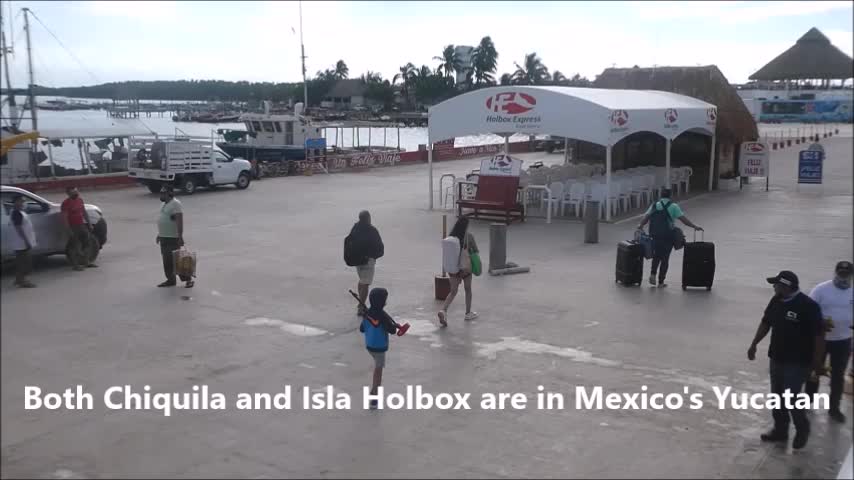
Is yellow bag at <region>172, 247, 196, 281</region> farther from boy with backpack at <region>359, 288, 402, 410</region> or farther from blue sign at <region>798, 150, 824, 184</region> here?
blue sign at <region>798, 150, 824, 184</region>

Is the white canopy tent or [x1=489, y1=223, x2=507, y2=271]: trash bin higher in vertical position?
the white canopy tent

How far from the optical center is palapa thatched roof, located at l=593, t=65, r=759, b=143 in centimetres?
2762

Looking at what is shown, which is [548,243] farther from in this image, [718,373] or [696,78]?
[696,78]

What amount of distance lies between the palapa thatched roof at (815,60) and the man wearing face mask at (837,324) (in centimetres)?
167

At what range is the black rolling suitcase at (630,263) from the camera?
12.0 metres

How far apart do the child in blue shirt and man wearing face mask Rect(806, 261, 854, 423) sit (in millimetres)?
3575

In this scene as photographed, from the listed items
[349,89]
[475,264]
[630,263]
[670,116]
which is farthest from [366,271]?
[349,89]

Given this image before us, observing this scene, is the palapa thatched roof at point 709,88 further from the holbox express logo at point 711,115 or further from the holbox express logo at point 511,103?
the holbox express logo at point 511,103

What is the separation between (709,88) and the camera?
2814cm

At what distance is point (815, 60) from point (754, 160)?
22.6 m

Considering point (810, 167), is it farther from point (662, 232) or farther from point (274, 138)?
point (274, 138)

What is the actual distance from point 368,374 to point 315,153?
103 ft

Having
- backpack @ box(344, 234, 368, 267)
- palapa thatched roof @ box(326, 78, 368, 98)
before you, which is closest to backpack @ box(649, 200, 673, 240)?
backpack @ box(344, 234, 368, 267)

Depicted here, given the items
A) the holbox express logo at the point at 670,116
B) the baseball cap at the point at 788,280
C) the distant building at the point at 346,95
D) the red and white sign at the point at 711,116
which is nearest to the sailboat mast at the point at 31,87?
the baseball cap at the point at 788,280
